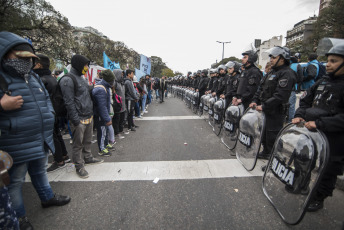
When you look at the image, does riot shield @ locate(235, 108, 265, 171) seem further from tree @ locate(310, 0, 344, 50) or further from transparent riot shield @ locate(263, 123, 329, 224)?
tree @ locate(310, 0, 344, 50)

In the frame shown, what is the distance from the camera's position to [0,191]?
1.54 meters

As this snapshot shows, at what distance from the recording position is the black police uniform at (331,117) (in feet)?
6.21

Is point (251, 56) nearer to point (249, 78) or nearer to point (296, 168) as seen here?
point (249, 78)

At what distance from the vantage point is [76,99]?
120 inches

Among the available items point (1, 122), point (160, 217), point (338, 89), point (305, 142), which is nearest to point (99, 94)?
point (1, 122)

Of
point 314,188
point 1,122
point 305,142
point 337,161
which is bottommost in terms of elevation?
point 314,188

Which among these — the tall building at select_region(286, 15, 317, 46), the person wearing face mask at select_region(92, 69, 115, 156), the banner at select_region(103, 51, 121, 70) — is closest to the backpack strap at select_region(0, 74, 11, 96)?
the person wearing face mask at select_region(92, 69, 115, 156)

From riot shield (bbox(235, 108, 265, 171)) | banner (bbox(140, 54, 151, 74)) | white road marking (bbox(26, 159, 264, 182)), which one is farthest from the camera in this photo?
→ banner (bbox(140, 54, 151, 74))

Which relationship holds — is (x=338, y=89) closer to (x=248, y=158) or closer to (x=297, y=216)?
(x=297, y=216)

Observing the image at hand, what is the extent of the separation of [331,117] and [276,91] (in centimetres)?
128

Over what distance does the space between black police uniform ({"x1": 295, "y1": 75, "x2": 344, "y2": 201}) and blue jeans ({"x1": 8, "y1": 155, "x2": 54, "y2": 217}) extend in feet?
10.6

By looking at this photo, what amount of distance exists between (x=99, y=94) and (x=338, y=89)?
3.74 metres

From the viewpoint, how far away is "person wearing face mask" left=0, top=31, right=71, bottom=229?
5.96ft

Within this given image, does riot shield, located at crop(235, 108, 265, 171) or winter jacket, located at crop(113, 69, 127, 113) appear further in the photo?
winter jacket, located at crop(113, 69, 127, 113)
